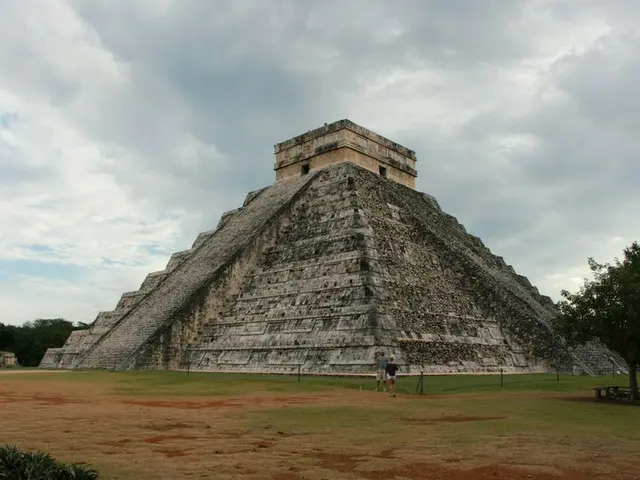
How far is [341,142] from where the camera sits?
27750mm

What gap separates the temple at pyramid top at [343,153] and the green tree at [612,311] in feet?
50.7

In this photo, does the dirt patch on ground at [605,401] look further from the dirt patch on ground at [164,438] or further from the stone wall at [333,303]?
the dirt patch on ground at [164,438]

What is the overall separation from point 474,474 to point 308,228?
60.8ft

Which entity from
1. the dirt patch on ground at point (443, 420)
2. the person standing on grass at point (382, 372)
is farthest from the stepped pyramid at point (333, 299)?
the dirt patch on ground at point (443, 420)

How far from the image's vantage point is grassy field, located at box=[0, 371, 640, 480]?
6203 mm

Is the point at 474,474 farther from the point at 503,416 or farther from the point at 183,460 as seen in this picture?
the point at 503,416

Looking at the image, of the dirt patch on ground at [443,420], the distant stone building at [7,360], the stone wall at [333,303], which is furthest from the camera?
the distant stone building at [7,360]

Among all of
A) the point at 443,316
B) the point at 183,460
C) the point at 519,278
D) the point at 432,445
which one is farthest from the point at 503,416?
the point at 519,278

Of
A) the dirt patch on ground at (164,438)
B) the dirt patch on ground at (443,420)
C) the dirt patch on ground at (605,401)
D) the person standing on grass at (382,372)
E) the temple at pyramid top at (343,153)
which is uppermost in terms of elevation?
the temple at pyramid top at (343,153)

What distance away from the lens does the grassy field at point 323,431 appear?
620 cm

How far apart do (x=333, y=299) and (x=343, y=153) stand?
10.0 meters

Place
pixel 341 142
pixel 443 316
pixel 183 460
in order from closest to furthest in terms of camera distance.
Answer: pixel 183 460 < pixel 443 316 < pixel 341 142

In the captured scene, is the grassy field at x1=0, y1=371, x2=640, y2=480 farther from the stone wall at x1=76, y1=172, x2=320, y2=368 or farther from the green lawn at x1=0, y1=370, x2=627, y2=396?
the stone wall at x1=76, y1=172, x2=320, y2=368

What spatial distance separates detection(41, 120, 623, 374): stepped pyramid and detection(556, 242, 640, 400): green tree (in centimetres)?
540
